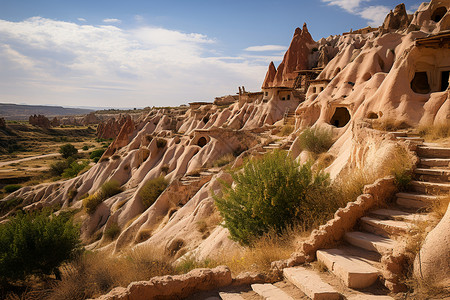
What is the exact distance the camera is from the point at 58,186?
29516mm

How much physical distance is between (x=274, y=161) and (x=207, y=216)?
280 inches

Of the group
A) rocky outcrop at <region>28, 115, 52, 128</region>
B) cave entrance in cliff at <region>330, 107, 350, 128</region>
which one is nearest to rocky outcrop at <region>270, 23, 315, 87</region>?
cave entrance in cliff at <region>330, 107, 350, 128</region>

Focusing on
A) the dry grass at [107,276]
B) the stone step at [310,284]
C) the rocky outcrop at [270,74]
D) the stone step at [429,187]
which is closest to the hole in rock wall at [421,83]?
the stone step at [429,187]

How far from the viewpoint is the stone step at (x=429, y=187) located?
16.2 feet

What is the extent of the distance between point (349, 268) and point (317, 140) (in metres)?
11.4

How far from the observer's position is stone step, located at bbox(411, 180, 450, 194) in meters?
4.94

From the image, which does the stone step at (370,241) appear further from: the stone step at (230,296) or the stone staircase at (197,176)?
the stone staircase at (197,176)

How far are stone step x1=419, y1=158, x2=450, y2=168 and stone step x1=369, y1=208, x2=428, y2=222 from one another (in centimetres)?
148

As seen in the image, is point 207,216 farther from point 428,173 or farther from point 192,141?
point 192,141

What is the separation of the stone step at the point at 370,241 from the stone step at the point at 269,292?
1603 millimetres

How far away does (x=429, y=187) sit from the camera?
201 inches

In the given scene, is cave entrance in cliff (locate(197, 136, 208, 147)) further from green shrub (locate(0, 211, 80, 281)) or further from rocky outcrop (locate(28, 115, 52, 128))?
rocky outcrop (locate(28, 115, 52, 128))

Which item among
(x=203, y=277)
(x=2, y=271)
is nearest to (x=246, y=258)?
(x=203, y=277)

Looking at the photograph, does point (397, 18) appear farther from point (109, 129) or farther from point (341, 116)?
point (109, 129)
